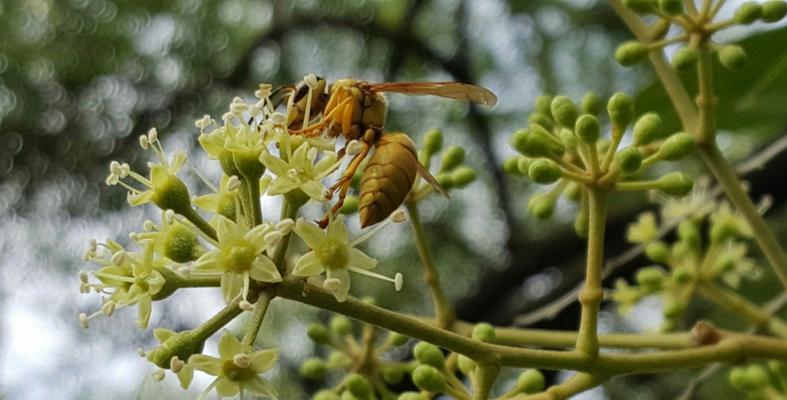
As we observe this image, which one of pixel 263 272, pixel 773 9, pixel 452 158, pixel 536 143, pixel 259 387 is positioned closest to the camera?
pixel 263 272

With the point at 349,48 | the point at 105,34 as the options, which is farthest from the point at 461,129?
the point at 105,34

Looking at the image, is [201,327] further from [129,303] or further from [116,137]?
[116,137]

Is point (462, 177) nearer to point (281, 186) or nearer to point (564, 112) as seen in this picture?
point (564, 112)

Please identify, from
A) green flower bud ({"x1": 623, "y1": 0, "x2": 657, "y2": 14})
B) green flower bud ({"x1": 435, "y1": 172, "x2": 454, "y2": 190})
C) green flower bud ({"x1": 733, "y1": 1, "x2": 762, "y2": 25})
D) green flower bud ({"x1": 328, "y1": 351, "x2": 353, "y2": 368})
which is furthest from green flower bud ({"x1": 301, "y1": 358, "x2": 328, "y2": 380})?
green flower bud ({"x1": 733, "y1": 1, "x2": 762, "y2": 25})

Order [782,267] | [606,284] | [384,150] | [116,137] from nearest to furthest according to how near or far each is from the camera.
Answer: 1. [384,150]
2. [782,267]
3. [606,284]
4. [116,137]

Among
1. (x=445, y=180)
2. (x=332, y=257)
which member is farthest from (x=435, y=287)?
(x=332, y=257)

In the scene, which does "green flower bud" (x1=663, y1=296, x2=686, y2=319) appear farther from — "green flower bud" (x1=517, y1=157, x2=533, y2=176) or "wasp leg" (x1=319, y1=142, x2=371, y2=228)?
"wasp leg" (x1=319, y1=142, x2=371, y2=228)

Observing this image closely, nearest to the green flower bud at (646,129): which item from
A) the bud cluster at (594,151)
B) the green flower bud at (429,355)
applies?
the bud cluster at (594,151)
